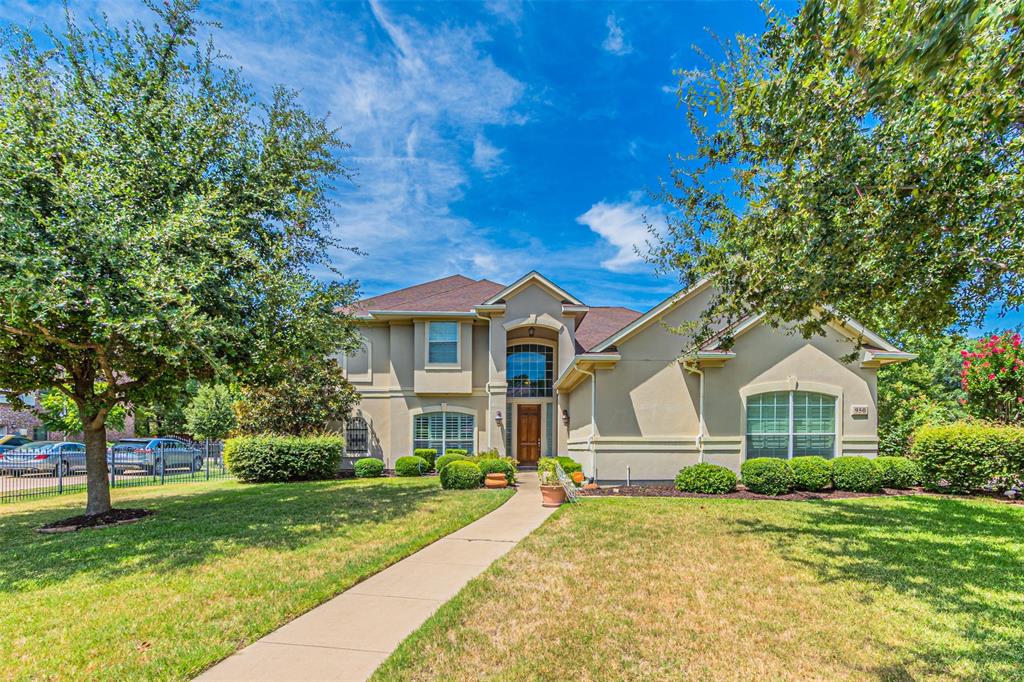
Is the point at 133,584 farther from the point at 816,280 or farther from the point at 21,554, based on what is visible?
the point at 816,280

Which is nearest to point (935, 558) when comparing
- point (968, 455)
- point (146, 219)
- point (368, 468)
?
point (968, 455)

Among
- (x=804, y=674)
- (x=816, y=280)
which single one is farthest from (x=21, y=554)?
(x=816, y=280)

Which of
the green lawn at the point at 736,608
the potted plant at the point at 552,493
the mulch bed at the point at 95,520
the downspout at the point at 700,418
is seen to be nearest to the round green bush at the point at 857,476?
the downspout at the point at 700,418

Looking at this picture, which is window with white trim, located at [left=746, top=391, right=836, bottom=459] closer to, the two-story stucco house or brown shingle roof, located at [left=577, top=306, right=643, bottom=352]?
the two-story stucco house

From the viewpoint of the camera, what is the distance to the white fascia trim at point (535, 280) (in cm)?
1886

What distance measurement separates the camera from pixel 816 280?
662cm

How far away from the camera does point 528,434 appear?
2089cm

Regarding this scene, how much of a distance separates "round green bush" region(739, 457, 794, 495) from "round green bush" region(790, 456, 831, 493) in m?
0.24

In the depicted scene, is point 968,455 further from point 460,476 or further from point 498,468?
point 460,476

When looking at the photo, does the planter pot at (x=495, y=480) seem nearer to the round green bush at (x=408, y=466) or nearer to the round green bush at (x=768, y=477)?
the round green bush at (x=408, y=466)

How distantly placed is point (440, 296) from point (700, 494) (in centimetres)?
1271

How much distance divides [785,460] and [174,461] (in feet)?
75.5

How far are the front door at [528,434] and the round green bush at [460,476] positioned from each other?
655 centimetres

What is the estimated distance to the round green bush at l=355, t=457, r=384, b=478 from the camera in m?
18.3
